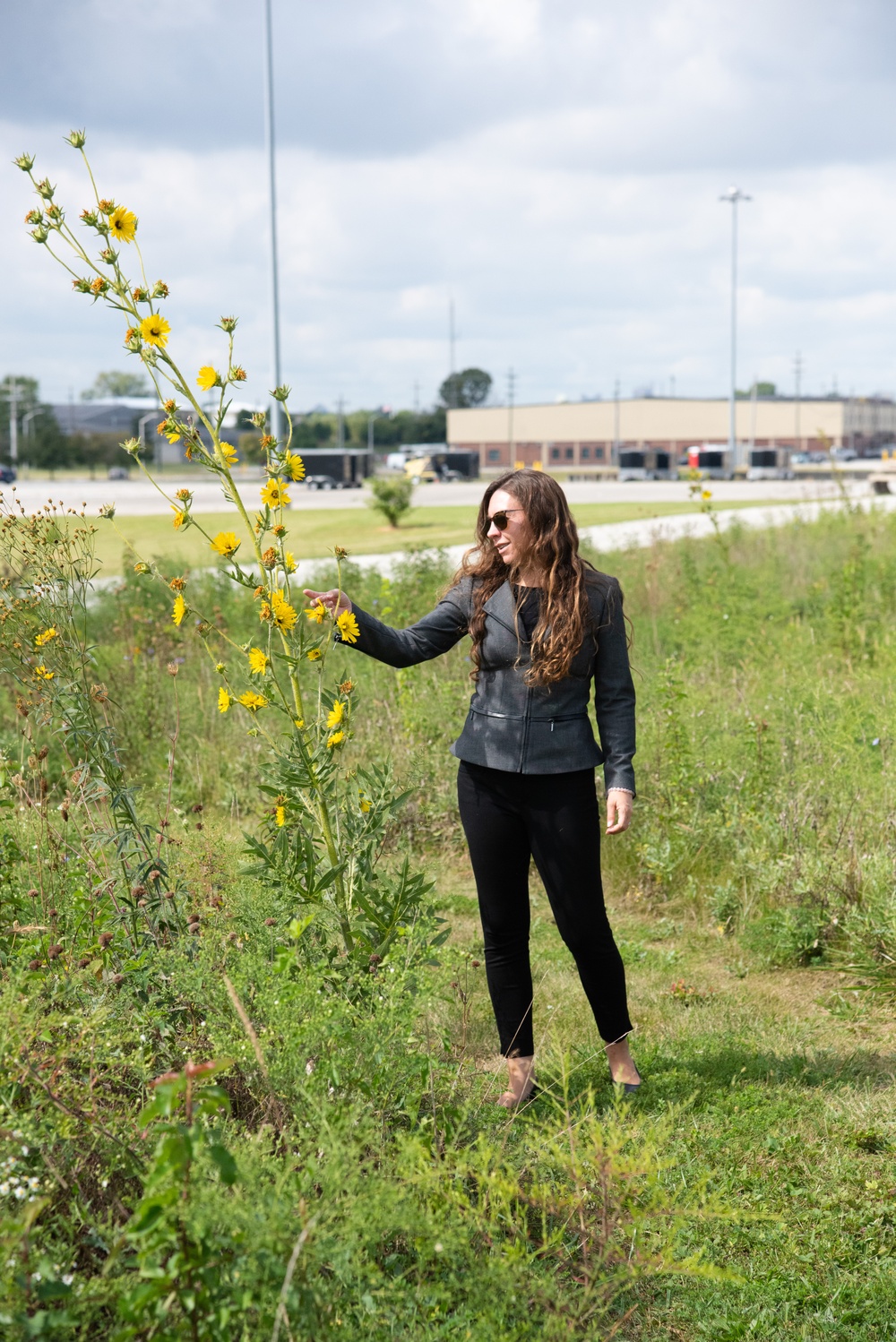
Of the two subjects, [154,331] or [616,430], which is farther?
[616,430]

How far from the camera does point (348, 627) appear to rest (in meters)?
2.86

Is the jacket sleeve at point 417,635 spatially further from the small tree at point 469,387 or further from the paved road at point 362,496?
→ the small tree at point 469,387

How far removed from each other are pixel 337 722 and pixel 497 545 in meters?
0.72

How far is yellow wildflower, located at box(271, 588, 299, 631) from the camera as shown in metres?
2.71

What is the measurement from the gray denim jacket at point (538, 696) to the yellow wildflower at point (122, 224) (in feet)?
3.43

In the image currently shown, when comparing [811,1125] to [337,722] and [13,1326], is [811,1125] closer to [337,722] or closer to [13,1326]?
[337,722]

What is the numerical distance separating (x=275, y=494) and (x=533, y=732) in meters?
0.90

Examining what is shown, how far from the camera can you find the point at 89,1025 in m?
2.19

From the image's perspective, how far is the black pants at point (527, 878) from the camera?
10.2 feet

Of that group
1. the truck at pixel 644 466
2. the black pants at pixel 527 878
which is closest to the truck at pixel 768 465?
the truck at pixel 644 466

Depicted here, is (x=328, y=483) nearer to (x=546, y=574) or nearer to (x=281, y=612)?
(x=546, y=574)

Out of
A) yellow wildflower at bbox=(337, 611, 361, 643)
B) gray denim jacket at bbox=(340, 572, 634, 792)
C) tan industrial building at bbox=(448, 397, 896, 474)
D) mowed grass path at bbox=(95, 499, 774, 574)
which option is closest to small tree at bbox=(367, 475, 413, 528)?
mowed grass path at bbox=(95, 499, 774, 574)

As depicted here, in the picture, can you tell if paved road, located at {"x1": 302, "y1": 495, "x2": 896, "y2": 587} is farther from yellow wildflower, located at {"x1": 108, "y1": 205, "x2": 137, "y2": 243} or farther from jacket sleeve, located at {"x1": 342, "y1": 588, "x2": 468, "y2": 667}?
yellow wildflower, located at {"x1": 108, "y1": 205, "x2": 137, "y2": 243}

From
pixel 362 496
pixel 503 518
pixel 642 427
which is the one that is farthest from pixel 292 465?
pixel 642 427
